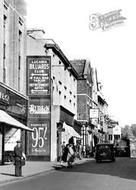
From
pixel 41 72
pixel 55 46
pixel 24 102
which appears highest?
pixel 55 46

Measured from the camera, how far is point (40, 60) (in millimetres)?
38000

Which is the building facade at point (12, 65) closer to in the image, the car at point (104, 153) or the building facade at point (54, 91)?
the building facade at point (54, 91)

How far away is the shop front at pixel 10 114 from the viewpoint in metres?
30.1

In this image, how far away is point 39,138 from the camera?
128 ft

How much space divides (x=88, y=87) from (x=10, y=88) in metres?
41.4

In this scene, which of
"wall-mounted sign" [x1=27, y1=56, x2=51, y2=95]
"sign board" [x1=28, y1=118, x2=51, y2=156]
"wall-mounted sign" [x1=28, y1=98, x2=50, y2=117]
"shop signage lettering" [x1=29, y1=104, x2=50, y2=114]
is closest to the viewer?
"wall-mounted sign" [x1=27, y1=56, x2=51, y2=95]

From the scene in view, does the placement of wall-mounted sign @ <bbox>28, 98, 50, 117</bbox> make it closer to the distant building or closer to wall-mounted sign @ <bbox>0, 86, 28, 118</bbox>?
wall-mounted sign @ <bbox>0, 86, 28, 118</bbox>

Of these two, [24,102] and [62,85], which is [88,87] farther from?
[24,102]

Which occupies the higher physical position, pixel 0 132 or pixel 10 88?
pixel 10 88

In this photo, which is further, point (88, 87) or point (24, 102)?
point (88, 87)

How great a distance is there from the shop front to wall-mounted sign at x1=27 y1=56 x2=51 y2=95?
54.8 inches

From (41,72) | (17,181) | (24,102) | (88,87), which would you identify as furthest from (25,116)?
(88,87)

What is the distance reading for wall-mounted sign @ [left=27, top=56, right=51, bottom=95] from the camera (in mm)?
37625

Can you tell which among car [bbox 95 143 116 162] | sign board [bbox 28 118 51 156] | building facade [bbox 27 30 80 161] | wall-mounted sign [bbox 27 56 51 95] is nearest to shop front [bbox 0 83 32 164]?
wall-mounted sign [bbox 27 56 51 95]
